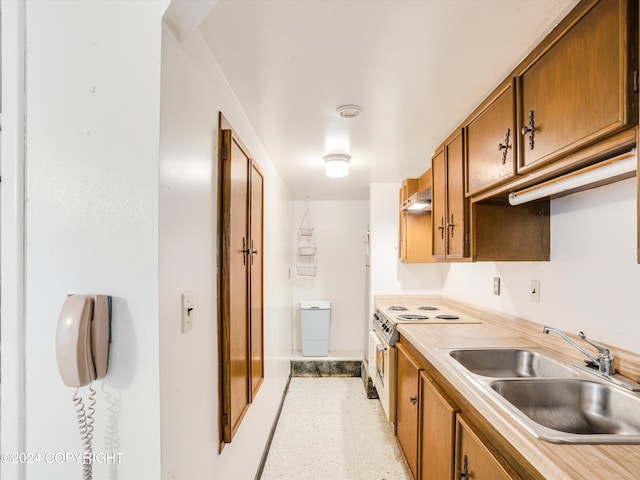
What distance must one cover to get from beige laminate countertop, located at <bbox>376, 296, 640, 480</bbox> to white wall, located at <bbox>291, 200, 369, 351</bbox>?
2312mm

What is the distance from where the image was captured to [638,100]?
0.89 m

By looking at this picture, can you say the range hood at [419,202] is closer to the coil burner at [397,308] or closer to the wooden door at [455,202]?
the wooden door at [455,202]

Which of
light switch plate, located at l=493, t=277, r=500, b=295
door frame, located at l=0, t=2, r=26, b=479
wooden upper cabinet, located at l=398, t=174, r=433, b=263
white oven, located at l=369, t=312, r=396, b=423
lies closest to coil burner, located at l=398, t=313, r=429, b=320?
white oven, located at l=369, t=312, r=396, b=423

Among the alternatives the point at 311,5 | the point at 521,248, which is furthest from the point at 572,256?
the point at 311,5

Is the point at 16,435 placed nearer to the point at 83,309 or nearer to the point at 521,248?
the point at 83,309

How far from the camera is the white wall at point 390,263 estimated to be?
3.73 metres

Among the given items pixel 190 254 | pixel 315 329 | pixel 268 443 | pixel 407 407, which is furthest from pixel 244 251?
pixel 315 329

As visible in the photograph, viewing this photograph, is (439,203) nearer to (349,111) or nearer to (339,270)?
(349,111)

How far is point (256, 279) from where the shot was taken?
2244 millimetres

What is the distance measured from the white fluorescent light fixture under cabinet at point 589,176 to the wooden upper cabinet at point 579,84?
0.08m

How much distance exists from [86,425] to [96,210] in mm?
566

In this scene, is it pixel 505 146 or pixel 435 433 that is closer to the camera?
pixel 505 146

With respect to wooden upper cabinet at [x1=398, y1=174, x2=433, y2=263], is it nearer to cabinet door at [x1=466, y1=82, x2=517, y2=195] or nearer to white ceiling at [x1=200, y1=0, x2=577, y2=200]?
white ceiling at [x1=200, y1=0, x2=577, y2=200]

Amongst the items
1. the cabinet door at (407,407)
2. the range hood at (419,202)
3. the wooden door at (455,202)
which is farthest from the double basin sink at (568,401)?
the range hood at (419,202)
